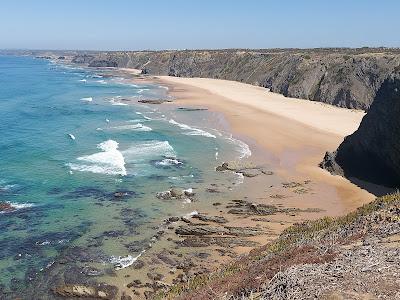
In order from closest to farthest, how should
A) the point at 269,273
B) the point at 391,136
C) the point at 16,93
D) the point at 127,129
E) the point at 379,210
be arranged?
the point at 269,273 < the point at 379,210 < the point at 391,136 < the point at 127,129 < the point at 16,93

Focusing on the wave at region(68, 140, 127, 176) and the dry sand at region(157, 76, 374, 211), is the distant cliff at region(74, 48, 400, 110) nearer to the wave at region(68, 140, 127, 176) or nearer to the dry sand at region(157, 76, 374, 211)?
the dry sand at region(157, 76, 374, 211)

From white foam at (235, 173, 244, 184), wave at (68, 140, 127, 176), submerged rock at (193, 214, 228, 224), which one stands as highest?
white foam at (235, 173, 244, 184)

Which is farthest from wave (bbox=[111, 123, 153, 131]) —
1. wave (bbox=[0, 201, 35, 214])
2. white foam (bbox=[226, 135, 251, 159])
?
wave (bbox=[0, 201, 35, 214])

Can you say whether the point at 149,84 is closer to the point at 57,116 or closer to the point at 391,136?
the point at 57,116

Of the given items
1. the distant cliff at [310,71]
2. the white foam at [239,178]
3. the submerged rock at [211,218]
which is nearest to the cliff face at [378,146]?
the distant cliff at [310,71]

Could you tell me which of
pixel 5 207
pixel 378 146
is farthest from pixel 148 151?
pixel 378 146

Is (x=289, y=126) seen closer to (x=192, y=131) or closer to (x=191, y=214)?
(x=192, y=131)

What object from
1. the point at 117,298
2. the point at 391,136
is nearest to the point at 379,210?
the point at 117,298
